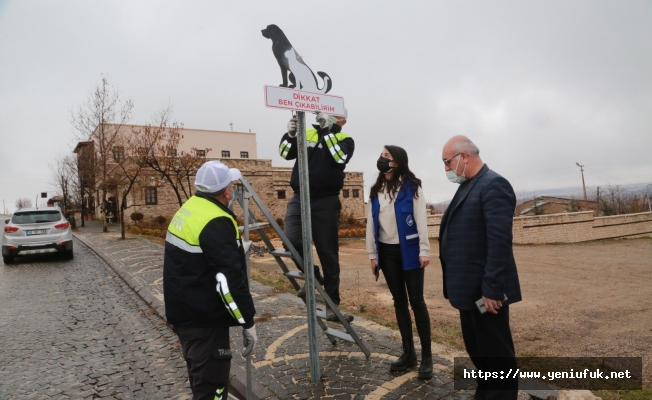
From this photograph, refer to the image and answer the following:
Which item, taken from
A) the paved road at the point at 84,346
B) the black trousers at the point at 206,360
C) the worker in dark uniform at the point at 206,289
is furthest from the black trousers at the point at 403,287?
the paved road at the point at 84,346

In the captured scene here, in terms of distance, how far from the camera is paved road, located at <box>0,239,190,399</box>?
14.0ft

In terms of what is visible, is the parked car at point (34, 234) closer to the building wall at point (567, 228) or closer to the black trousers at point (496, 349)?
the black trousers at point (496, 349)

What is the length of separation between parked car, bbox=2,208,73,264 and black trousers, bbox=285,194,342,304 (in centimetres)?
1235

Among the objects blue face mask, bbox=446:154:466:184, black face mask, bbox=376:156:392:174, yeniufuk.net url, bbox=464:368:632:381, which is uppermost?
black face mask, bbox=376:156:392:174

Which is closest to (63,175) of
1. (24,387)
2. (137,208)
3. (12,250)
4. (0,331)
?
(137,208)

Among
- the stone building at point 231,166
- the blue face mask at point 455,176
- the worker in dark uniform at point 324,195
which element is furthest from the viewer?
the stone building at point 231,166

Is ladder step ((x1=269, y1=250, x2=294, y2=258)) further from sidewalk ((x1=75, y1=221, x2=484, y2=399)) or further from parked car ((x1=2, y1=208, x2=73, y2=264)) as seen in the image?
parked car ((x1=2, y1=208, x2=73, y2=264))

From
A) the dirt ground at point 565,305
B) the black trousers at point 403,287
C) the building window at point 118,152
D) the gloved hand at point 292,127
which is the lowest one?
the dirt ground at point 565,305

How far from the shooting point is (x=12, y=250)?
510 inches

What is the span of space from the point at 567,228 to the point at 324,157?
21.2 metres

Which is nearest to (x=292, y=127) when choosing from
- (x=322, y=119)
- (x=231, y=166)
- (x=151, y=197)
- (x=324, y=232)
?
(x=322, y=119)

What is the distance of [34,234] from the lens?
1316cm

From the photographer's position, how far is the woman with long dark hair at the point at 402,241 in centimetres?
379

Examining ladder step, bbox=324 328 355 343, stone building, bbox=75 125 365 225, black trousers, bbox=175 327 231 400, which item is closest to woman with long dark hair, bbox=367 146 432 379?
ladder step, bbox=324 328 355 343
